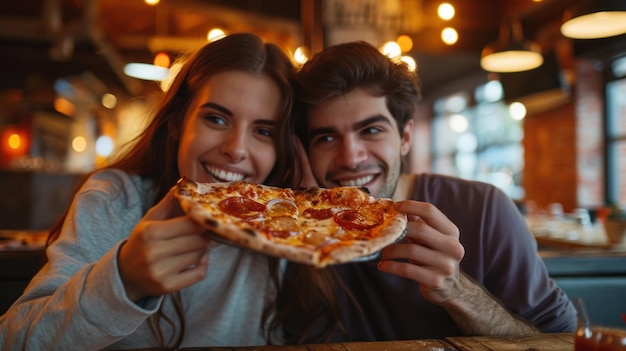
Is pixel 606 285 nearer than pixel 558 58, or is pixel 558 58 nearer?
pixel 606 285

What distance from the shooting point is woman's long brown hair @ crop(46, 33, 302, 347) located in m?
2.19

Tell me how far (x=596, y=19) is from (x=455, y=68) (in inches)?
273

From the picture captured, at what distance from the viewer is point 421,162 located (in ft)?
48.3

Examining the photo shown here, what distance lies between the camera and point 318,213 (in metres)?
1.81

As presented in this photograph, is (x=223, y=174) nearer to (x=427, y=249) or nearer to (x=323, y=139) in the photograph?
(x=323, y=139)

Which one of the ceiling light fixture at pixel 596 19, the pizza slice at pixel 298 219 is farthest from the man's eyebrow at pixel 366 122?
the ceiling light fixture at pixel 596 19

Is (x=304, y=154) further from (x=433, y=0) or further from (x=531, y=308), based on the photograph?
(x=433, y=0)

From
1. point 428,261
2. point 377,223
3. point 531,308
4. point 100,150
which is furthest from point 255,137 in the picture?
point 100,150

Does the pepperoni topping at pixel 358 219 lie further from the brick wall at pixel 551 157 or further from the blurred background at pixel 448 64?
the brick wall at pixel 551 157

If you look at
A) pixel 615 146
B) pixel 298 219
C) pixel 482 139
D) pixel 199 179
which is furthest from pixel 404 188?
pixel 482 139

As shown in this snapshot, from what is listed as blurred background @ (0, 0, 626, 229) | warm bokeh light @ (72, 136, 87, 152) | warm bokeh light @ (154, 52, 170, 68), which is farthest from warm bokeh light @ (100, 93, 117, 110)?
warm bokeh light @ (154, 52, 170, 68)

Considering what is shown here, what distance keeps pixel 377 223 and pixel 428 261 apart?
0.63 feet

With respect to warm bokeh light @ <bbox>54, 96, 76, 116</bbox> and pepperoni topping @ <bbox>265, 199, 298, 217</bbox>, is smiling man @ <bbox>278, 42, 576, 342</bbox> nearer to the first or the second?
pepperoni topping @ <bbox>265, 199, 298, 217</bbox>

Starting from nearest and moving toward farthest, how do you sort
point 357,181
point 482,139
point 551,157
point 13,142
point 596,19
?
1. point 357,181
2. point 596,19
3. point 551,157
4. point 482,139
5. point 13,142
